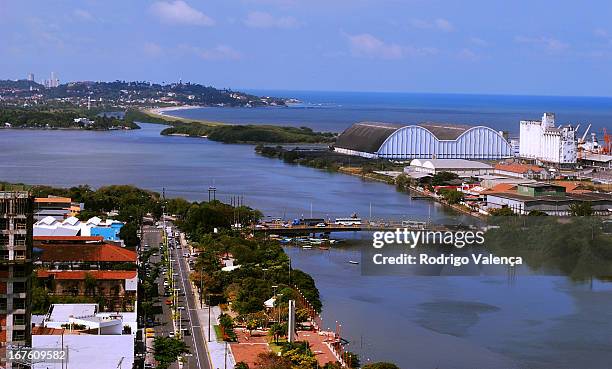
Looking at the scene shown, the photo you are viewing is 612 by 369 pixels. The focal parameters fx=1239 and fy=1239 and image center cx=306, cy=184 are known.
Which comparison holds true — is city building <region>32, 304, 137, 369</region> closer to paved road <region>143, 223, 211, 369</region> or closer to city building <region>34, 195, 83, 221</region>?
paved road <region>143, 223, 211, 369</region>

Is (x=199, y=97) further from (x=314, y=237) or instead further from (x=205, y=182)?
(x=314, y=237)

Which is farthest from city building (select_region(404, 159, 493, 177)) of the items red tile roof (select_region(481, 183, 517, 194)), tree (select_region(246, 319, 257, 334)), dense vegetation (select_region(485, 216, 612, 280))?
tree (select_region(246, 319, 257, 334))

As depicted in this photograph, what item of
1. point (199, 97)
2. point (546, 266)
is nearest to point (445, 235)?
point (546, 266)

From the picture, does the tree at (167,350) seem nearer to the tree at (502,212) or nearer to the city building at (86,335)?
the city building at (86,335)

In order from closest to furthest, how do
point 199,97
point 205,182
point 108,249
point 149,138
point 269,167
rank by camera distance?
point 108,249, point 205,182, point 269,167, point 149,138, point 199,97

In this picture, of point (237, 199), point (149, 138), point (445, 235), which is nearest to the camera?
point (445, 235)

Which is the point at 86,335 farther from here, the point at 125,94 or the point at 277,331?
the point at 125,94
